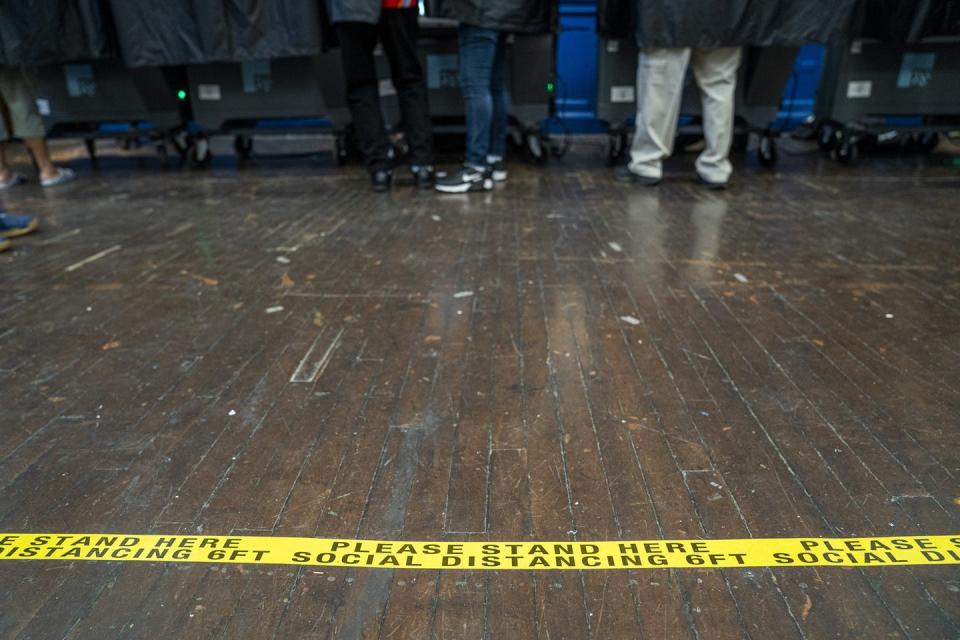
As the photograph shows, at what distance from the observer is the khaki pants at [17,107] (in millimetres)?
4570

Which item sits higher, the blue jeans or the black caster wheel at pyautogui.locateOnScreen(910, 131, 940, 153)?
the blue jeans

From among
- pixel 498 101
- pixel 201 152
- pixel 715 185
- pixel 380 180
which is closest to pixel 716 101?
pixel 715 185

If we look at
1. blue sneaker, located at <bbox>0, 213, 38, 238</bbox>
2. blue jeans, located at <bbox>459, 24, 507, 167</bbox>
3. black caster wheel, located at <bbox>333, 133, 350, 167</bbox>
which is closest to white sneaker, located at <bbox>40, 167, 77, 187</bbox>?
blue sneaker, located at <bbox>0, 213, 38, 238</bbox>

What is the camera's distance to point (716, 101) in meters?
4.25

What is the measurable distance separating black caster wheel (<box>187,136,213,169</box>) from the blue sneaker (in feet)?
6.10

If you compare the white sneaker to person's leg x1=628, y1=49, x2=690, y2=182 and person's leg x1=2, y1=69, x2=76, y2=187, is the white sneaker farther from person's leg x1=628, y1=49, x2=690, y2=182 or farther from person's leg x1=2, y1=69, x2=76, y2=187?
person's leg x1=628, y1=49, x2=690, y2=182

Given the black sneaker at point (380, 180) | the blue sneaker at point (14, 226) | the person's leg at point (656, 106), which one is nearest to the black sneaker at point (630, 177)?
the person's leg at point (656, 106)

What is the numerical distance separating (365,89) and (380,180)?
53 cm

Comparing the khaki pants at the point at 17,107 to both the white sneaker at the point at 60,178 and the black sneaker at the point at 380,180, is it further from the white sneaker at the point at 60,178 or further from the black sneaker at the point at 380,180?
the black sneaker at the point at 380,180

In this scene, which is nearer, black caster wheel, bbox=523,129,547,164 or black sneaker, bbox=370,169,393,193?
black sneaker, bbox=370,169,393,193

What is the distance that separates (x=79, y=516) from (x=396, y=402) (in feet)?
2.55

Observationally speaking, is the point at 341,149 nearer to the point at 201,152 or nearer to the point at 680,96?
the point at 201,152

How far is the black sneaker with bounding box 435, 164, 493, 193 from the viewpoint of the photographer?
4332 millimetres

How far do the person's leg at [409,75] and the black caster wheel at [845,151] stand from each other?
9.16ft
